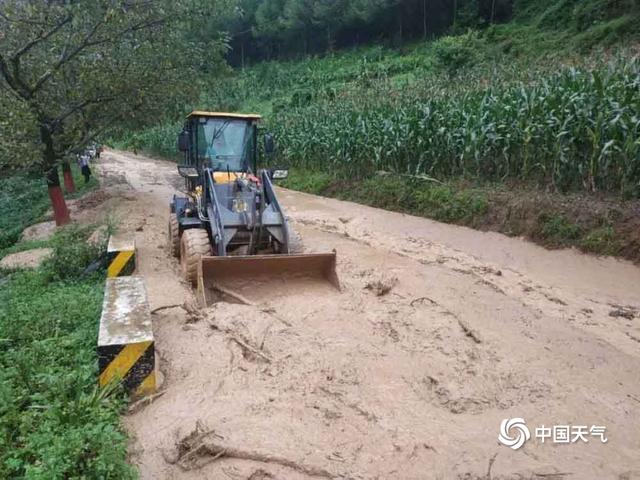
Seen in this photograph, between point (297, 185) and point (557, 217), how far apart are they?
1076 cm

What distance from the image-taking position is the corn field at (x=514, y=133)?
8.51m

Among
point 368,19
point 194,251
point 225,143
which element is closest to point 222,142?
point 225,143

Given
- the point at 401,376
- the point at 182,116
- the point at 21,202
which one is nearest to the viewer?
the point at 401,376

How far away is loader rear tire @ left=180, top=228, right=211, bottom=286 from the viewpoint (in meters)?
6.99

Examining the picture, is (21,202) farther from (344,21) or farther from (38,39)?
(344,21)

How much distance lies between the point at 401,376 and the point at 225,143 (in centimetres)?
538

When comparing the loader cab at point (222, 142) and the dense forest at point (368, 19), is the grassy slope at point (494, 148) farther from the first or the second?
the loader cab at point (222, 142)

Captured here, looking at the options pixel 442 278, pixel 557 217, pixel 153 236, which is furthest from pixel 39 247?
pixel 557 217

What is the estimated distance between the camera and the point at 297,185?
18406 millimetres

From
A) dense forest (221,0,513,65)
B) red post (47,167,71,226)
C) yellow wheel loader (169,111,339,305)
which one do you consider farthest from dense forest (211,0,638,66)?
yellow wheel loader (169,111,339,305)

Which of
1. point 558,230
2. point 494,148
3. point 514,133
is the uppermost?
point 514,133

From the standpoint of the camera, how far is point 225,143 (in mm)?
8570

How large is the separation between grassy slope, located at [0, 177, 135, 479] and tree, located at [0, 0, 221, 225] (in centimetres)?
586

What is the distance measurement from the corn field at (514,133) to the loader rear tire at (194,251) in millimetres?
6055
